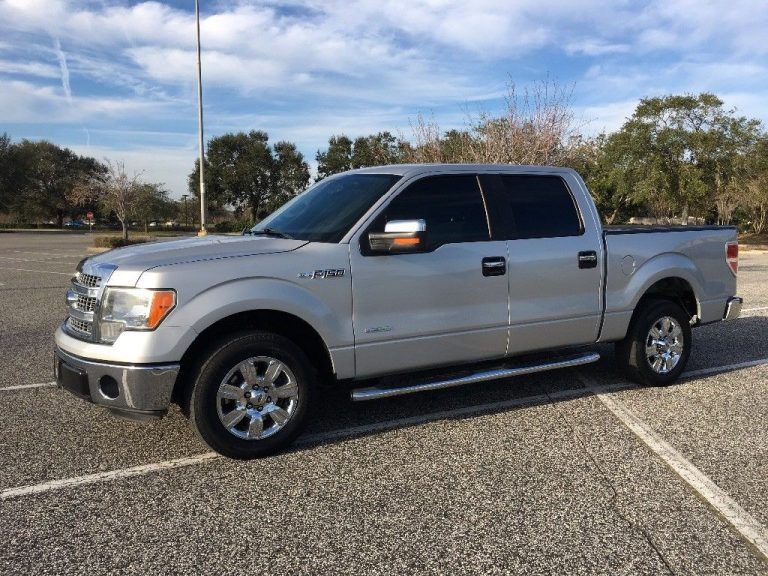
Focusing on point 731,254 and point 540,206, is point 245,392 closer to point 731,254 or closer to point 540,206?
point 540,206

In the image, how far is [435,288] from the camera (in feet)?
14.9

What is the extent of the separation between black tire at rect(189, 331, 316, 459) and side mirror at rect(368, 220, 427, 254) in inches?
33.9

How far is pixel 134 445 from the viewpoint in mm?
4352

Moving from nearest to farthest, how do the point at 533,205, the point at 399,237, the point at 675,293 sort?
the point at 399,237
the point at 533,205
the point at 675,293

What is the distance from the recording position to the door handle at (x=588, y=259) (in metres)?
5.23

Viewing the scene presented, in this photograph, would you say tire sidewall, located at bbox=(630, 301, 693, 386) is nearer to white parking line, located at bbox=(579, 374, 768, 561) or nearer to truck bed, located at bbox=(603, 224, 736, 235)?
white parking line, located at bbox=(579, 374, 768, 561)

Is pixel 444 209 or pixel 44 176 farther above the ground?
pixel 44 176

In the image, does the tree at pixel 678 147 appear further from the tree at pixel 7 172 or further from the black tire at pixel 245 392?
the tree at pixel 7 172

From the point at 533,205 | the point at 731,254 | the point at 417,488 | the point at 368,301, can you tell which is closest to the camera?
the point at 417,488

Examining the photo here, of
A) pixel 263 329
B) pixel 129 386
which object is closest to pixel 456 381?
pixel 263 329

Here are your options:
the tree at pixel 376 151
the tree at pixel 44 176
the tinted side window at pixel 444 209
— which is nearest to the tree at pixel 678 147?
the tree at pixel 376 151

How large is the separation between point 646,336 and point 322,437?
300cm

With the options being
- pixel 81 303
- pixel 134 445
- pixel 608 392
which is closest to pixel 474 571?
pixel 134 445

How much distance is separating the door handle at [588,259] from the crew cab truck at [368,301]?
1 cm
